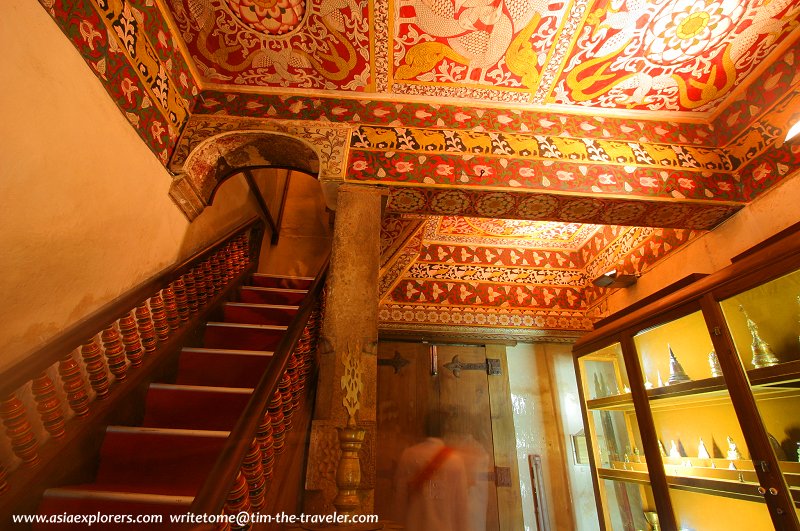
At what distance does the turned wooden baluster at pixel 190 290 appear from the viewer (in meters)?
2.68

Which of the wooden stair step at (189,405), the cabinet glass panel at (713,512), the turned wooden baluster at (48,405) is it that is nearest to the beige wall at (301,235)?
the wooden stair step at (189,405)

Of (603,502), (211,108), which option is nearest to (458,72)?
(211,108)

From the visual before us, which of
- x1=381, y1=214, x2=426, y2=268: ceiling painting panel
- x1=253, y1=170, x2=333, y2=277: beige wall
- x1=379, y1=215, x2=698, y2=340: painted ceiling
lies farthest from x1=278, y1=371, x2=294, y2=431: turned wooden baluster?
x1=253, y1=170, x2=333, y2=277: beige wall

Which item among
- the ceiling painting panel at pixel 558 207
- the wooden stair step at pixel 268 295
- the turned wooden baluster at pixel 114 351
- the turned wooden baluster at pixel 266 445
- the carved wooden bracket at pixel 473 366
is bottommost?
the turned wooden baluster at pixel 266 445

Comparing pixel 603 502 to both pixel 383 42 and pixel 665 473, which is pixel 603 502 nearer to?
pixel 665 473

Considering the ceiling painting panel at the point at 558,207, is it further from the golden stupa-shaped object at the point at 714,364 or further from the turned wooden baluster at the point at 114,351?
the turned wooden baluster at the point at 114,351

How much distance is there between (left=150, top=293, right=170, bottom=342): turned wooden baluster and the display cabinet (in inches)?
133

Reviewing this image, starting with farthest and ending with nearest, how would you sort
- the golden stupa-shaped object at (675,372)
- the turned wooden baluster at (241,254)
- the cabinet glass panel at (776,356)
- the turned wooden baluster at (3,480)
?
the turned wooden baluster at (241,254) → the golden stupa-shaped object at (675,372) → the cabinet glass panel at (776,356) → the turned wooden baluster at (3,480)

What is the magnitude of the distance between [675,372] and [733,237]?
1054mm

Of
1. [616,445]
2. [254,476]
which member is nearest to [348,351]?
[254,476]

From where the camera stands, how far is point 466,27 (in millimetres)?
2254

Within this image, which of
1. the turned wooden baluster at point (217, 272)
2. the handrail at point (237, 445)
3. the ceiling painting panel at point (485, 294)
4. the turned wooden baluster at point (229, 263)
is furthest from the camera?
the ceiling painting panel at point (485, 294)

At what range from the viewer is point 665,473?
8.15ft

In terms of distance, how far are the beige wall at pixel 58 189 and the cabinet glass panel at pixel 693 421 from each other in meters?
A: 3.52
